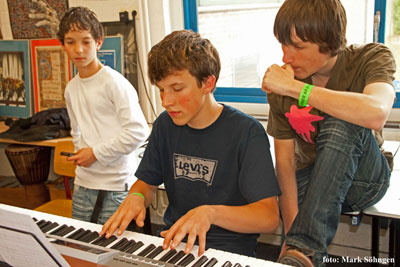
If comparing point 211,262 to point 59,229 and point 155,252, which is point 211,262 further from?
point 59,229

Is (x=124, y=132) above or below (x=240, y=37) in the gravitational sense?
below

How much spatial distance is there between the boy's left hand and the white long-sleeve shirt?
3 centimetres

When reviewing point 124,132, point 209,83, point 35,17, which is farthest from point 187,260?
point 35,17

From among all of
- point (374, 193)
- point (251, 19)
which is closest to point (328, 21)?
point (374, 193)

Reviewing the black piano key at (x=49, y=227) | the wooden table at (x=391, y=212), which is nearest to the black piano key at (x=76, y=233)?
the black piano key at (x=49, y=227)

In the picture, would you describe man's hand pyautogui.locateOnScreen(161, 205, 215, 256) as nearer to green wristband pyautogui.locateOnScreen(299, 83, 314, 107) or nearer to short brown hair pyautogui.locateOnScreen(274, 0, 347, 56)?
green wristband pyautogui.locateOnScreen(299, 83, 314, 107)

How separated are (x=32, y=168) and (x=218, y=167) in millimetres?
2476

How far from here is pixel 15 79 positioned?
13.6 ft

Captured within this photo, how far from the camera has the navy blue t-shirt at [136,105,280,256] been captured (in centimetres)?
161

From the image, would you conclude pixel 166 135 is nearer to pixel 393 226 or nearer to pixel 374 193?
pixel 374 193

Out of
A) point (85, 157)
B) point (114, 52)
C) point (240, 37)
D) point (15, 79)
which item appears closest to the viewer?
point (85, 157)

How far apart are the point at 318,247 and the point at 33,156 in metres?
2.74

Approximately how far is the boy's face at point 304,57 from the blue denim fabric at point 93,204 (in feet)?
4.04

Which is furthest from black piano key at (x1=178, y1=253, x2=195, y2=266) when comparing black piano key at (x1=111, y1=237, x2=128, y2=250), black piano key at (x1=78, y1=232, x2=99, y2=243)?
black piano key at (x1=78, y1=232, x2=99, y2=243)
